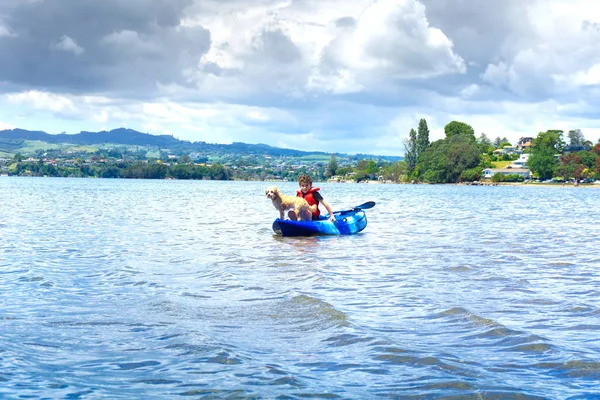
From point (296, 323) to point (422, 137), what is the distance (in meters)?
182

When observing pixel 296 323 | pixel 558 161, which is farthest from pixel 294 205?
pixel 558 161

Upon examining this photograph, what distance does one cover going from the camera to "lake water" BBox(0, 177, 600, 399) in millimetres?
6855

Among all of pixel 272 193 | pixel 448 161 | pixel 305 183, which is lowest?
pixel 272 193

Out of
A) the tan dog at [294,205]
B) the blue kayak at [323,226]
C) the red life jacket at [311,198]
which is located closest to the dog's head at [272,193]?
the tan dog at [294,205]

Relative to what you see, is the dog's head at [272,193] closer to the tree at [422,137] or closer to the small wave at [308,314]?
the small wave at [308,314]

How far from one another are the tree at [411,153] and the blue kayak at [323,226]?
540 ft

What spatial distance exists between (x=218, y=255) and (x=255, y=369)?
11575mm

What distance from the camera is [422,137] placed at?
188125 millimetres

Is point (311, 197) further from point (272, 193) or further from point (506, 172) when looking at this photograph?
point (506, 172)

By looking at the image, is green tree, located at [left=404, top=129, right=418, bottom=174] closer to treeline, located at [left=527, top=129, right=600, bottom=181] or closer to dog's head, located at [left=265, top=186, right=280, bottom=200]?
treeline, located at [left=527, top=129, right=600, bottom=181]

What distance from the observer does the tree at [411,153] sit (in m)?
189

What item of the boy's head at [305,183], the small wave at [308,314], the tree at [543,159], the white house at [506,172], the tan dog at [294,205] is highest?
the tree at [543,159]

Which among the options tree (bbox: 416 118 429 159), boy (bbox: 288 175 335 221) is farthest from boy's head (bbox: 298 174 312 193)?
tree (bbox: 416 118 429 159)

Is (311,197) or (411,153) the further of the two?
(411,153)
